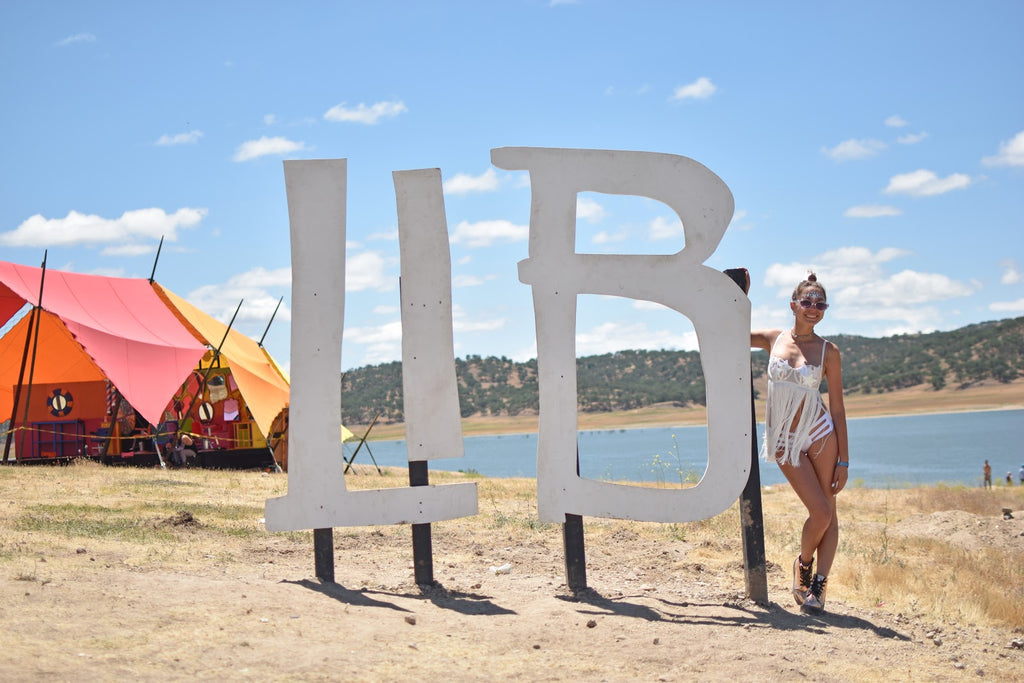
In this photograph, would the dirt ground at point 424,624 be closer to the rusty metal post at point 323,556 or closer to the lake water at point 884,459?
the rusty metal post at point 323,556

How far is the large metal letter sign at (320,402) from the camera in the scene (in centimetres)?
649

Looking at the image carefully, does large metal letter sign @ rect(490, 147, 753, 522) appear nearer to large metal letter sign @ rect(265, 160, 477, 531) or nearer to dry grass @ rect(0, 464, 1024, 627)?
large metal letter sign @ rect(265, 160, 477, 531)

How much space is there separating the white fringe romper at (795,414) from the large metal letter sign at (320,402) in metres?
1.99

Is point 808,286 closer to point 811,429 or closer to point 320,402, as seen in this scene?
point 811,429

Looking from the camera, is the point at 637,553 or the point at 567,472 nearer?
the point at 567,472

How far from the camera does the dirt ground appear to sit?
4.64 m

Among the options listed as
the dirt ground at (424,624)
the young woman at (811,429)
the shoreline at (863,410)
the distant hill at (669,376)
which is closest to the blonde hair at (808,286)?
the young woman at (811,429)

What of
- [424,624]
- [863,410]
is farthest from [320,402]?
[863,410]

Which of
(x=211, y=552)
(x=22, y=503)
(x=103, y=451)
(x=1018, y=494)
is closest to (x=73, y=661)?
(x=211, y=552)

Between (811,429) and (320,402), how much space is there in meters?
3.12

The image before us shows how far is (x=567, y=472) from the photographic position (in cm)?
648

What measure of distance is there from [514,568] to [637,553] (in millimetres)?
Result: 1285

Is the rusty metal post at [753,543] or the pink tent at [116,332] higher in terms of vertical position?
the pink tent at [116,332]

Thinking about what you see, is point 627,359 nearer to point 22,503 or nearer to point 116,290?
point 116,290
